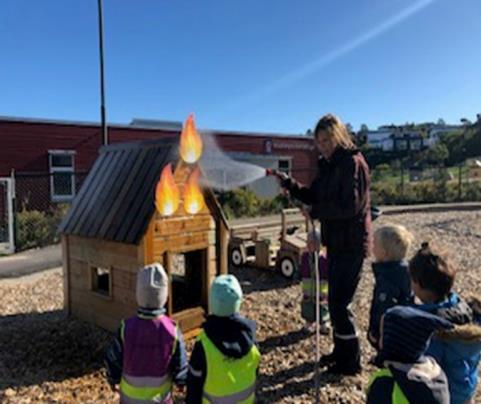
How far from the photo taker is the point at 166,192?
4262 millimetres

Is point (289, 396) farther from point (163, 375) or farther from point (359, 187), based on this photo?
point (359, 187)

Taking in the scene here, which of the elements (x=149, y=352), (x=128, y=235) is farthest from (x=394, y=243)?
(x=128, y=235)

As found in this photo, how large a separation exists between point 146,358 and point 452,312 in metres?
1.71

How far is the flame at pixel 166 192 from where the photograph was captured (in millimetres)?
4207

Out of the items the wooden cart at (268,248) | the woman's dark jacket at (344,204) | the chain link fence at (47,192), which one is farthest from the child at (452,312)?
the chain link fence at (47,192)

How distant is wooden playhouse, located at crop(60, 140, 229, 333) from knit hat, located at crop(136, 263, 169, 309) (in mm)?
1473

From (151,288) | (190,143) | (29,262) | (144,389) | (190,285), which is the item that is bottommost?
(29,262)

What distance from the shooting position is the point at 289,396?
11.8 feet

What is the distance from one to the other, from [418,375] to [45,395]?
3066mm

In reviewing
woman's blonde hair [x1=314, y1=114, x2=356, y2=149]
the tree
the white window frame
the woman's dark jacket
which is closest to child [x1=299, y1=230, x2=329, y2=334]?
the woman's dark jacket

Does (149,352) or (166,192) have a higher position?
(166,192)

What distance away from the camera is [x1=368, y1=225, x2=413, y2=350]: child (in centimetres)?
313

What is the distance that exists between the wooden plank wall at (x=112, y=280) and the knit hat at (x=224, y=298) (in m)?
1.92

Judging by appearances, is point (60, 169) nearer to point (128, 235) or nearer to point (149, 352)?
point (128, 235)
